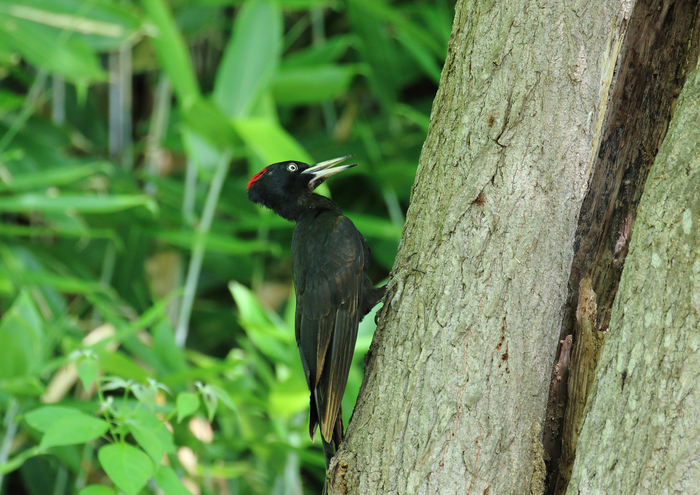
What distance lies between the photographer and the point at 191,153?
325 centimetres

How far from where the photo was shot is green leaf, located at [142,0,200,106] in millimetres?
3340

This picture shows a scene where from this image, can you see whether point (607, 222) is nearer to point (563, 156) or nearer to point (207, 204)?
point (563, 156)

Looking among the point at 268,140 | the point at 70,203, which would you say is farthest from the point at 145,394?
the point at 70,203

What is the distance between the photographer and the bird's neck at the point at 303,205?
2.55 m

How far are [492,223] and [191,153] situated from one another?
7.14 feet

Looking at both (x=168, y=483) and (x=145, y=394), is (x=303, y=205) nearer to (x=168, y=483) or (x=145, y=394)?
(x=145, y=394)

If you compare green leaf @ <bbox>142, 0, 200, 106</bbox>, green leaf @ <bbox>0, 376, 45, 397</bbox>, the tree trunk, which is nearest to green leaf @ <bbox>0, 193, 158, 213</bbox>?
green leaf @ <bbox>142, 0, 200, 106</bbox>

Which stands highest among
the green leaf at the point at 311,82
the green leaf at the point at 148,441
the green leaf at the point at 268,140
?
the green leaf at the point at 311,82

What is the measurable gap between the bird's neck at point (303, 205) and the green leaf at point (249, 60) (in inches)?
35.1

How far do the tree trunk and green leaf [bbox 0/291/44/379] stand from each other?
172 centimetres

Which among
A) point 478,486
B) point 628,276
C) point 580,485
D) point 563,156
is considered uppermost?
point 563,156

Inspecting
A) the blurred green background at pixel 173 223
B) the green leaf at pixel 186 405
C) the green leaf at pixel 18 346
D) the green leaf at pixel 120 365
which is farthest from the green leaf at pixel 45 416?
the green leaf at pixel 18 346

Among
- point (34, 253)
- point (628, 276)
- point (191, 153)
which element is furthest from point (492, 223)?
point (34, 253)

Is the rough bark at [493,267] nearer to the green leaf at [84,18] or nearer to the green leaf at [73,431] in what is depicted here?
the green leaf at [73,431]
